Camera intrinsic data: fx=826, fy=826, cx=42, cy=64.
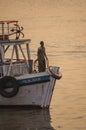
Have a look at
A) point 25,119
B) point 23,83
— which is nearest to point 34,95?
point 23,83

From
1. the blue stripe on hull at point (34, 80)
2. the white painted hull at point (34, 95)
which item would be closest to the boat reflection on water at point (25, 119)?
the white painted hull at point (34, 95)

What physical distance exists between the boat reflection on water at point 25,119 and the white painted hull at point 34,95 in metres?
0.34

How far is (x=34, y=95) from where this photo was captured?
34.9 metres

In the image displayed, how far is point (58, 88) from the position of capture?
137 feet

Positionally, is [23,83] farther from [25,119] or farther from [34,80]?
[25,119]

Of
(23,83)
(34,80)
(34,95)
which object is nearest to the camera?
(34,80)

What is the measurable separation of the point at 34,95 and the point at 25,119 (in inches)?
77.6

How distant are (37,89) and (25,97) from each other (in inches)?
27.3

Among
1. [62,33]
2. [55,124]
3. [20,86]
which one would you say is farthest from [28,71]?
[62,33]

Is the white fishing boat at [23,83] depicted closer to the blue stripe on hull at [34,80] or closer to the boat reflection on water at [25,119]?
the blue stripe on hull at [34,80]

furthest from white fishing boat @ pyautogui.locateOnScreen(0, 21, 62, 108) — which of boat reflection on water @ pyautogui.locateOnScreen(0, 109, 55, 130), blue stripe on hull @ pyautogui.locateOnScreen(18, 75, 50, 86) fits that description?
boat reflection on water @ pyautogui.locateOnScreen(0, 109, 55, 130)

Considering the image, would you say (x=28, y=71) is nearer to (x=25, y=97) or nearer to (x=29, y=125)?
(x=25, y=97)

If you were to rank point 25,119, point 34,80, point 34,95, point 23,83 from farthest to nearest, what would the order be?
point 34,95 → point 23,83 → point 34,80 → point 25,119

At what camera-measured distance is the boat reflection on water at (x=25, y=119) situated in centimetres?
3152
